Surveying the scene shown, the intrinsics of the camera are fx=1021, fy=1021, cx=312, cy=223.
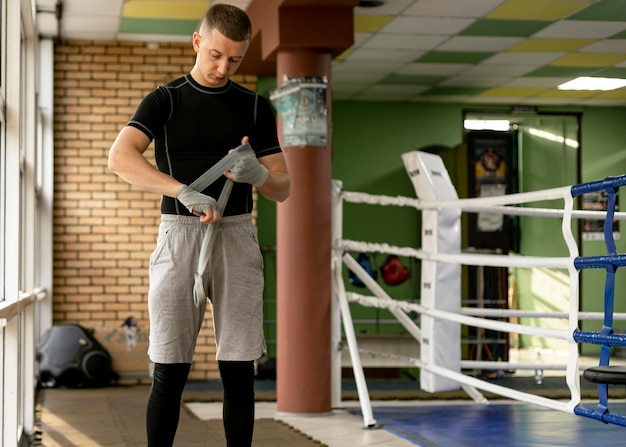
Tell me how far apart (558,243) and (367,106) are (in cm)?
271

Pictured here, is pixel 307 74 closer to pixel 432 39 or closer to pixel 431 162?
pixel 431 162

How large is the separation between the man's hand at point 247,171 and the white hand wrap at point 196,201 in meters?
0.09

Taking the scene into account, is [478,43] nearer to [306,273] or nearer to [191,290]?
[306,273]

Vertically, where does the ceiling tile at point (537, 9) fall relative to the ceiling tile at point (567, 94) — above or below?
above

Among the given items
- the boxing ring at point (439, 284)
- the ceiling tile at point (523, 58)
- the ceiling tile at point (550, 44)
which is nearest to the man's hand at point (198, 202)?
the boxing ring at point (439, 284)

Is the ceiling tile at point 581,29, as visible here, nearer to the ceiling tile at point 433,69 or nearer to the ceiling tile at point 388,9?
the ceiling tile at point 388,9

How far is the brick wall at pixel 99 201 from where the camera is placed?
8.55 m

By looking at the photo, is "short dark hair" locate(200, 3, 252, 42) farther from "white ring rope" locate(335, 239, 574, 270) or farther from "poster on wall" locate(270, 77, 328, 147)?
"poster on wall" locate(270, 77, 328, 147)

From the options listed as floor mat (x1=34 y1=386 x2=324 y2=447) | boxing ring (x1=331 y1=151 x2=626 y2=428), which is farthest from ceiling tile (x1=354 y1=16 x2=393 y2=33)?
floor mat (x1=34 y1=386 x2=324 y2=447)

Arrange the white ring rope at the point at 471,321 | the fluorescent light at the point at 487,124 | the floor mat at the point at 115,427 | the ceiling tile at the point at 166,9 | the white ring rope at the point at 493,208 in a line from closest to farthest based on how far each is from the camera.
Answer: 1. the white ring rope at the point at 471,321
2. the white ring rope at the point at 493,208
3. the floor mat at the point at 115,427
4. the ceiling tile at the point at 166,9
5. the fluorescent light at the point at 487,124

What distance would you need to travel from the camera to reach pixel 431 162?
233 inches

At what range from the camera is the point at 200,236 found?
2.80 m

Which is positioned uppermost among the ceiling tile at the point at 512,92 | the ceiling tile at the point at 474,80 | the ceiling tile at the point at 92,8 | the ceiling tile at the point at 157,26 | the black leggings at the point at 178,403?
the ceiling tile at the point at 92,8

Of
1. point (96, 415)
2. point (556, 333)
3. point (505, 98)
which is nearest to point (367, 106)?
point (505, 98)
